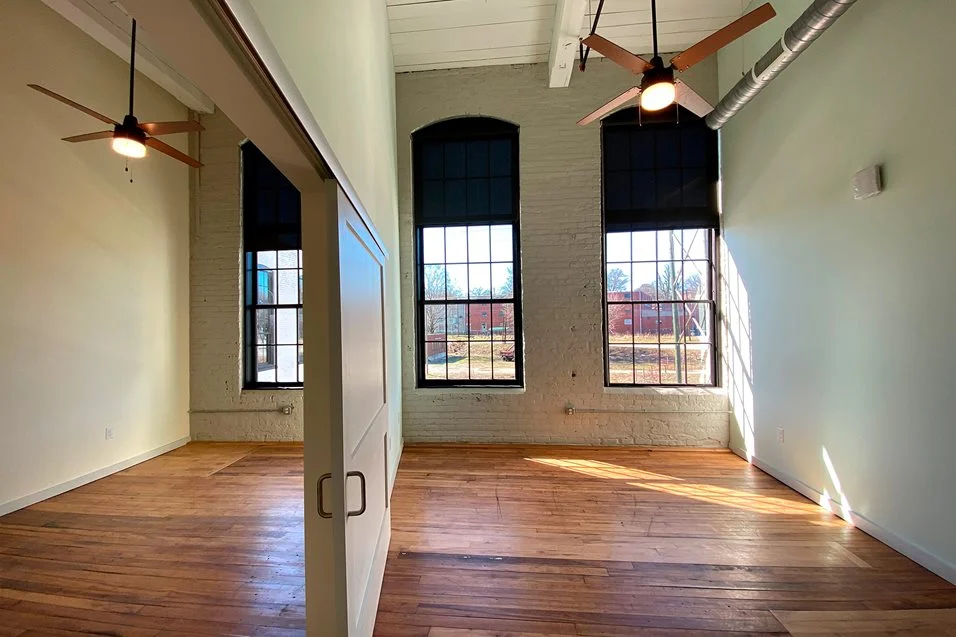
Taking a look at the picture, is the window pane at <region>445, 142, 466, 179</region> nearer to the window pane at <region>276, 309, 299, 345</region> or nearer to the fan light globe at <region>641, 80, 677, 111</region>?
the fan light globe at <region>641, 80, 677, 111</region>

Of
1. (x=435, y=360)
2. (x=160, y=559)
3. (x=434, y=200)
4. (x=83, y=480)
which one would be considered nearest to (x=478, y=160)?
(x=434, y=200)

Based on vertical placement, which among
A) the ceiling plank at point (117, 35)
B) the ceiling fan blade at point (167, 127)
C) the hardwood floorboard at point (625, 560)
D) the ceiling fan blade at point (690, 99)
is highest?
the ceiling plank at point (117, 35)

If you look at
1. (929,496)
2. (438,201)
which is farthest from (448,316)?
(929,496)

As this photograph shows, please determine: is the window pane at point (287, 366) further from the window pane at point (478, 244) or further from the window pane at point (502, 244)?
the window pane at point (502, 244)

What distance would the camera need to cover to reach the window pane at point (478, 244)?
14.4ft

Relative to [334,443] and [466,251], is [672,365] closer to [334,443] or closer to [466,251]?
[466,251]

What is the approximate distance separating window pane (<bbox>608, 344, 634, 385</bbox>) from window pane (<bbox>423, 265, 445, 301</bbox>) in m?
2.05

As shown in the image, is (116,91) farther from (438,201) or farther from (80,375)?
(438,201)

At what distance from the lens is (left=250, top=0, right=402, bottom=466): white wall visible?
1072mm

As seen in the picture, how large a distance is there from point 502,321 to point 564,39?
2827 mm

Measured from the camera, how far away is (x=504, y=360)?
14.3 feet

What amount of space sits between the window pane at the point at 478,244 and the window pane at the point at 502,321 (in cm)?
58

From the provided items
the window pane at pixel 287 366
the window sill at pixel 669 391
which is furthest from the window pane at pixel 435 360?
the window sill at pixel 669 391

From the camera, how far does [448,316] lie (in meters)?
4.41
